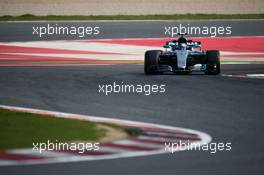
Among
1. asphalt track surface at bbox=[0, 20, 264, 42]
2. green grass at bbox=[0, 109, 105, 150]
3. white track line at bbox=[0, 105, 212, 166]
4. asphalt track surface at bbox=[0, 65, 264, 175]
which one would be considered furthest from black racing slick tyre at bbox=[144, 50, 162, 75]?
asphalt track surface at bbox=[0, 20, 264, 42]

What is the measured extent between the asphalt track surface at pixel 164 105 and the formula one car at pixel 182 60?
29 centimetres

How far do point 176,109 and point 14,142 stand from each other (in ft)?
11.7

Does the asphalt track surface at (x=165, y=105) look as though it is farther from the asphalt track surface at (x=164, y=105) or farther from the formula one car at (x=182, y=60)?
the formula one car at (x=182, y=60)

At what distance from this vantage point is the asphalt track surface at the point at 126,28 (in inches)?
1356

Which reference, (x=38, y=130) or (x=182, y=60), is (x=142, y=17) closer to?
(x=182, y=60)

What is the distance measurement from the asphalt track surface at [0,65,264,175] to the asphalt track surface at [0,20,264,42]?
44.9ft

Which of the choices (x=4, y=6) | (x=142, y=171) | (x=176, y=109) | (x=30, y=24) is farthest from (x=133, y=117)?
(x=4, y=6)

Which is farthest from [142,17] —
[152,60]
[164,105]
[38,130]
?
[38,130]

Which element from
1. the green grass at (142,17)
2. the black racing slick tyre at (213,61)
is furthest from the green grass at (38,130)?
the green grass at (142,17)

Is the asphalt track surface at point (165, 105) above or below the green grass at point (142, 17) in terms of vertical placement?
above

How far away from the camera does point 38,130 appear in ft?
34.6

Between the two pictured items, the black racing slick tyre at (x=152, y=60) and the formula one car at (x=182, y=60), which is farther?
the black racing slick tyre at (x=152, y=60)

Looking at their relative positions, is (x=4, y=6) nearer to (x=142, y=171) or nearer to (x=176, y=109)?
(x=176, y=109)

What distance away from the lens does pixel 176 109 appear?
41.6 feet
